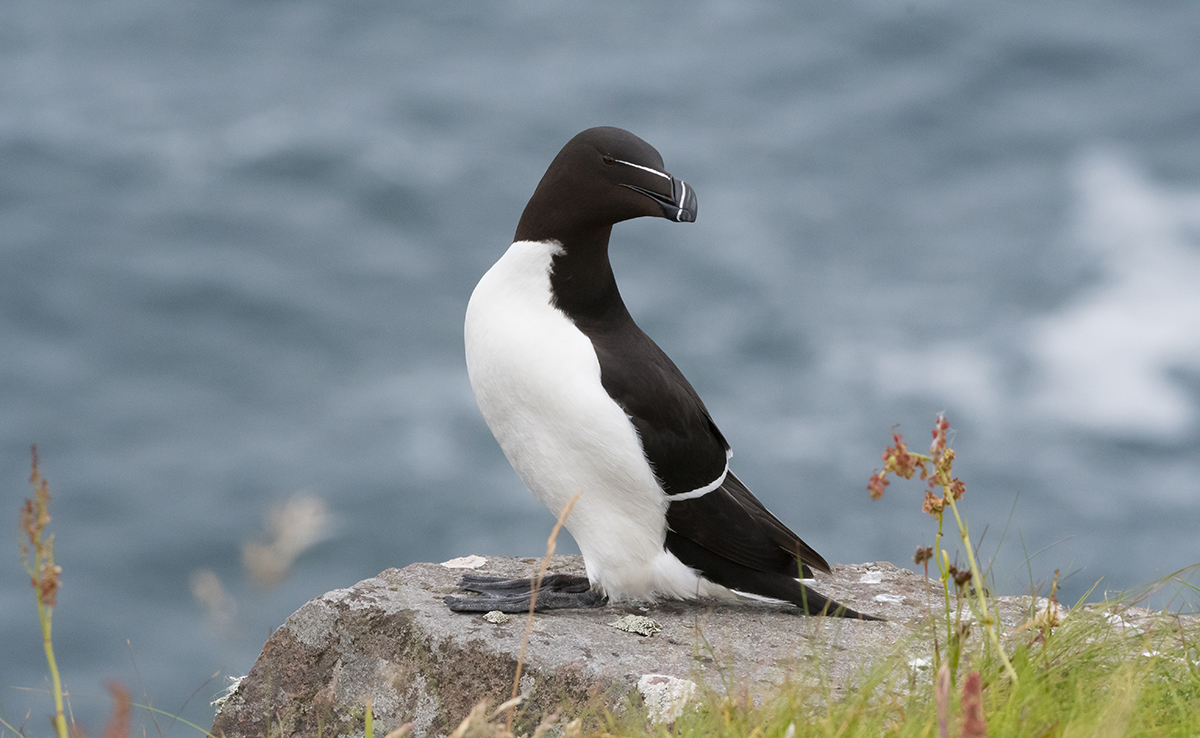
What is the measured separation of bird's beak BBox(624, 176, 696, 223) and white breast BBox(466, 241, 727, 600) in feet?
1.31

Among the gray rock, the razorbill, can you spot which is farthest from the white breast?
the gray rock

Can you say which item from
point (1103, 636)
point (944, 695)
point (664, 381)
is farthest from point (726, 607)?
point (944, 695)

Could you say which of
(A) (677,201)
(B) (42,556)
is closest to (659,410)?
(A) (677,201)

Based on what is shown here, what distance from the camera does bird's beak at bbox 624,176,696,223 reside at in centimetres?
358

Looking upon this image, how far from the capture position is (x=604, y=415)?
3732 mm

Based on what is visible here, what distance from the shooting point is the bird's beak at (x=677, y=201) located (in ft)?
11.7

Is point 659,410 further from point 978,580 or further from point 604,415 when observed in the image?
point 978,580

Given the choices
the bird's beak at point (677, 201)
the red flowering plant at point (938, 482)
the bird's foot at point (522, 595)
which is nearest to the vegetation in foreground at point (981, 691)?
the red flowering plant at point (938, 482)

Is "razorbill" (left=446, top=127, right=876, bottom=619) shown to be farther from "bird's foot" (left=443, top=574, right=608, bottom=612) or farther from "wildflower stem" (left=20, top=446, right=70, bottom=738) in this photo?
"wildflower stem" (left=20, top=446, right=70, bottom=738)

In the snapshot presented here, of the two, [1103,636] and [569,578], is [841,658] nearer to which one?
[1103,636]

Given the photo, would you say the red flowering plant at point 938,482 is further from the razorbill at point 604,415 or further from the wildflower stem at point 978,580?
the razorbill at point 604,415

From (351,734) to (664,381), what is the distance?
157 centimetres

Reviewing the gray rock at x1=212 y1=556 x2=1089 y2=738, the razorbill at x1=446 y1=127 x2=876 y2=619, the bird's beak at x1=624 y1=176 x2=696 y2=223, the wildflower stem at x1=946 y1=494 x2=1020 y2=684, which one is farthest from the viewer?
the razorbill at x1=446 y1=127 x2=876 y2=619

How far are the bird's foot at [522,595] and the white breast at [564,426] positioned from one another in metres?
0.10
